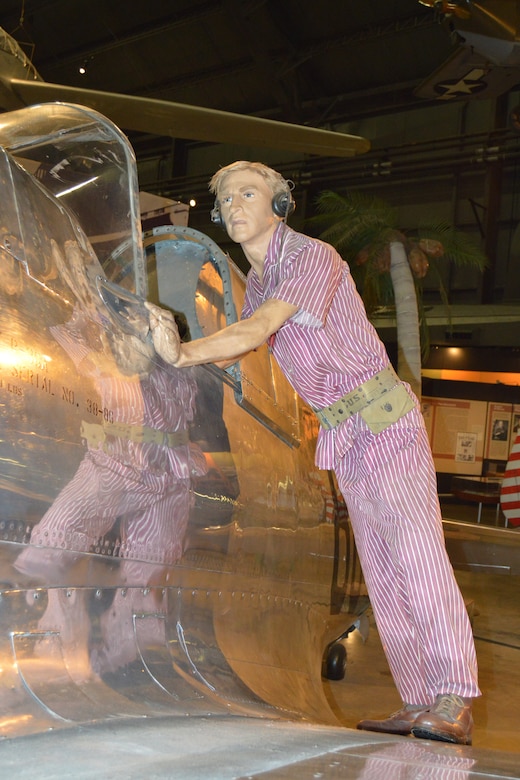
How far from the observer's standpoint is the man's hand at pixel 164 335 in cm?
174

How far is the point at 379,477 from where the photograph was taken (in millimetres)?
2197

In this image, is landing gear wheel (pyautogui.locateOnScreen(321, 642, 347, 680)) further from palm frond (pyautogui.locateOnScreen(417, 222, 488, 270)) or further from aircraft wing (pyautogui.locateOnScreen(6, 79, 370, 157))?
palm frond (pyautogui.locateOnScreen(417, 222, 488, 270))

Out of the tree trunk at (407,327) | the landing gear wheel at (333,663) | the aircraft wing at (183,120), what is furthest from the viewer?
the tree trunk at (407,327)

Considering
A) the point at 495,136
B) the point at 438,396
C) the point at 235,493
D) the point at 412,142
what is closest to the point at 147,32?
the point at 412,142

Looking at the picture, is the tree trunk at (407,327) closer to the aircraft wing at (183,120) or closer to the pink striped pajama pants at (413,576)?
the aircraft wing at (183,120)

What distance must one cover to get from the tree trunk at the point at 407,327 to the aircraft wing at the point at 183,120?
5.92 feet

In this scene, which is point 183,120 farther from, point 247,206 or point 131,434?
point 131,434

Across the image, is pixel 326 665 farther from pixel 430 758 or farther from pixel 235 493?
pixel 430 758

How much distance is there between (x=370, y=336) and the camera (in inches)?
90.1

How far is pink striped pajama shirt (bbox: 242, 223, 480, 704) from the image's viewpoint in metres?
2.10

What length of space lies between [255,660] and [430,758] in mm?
1001

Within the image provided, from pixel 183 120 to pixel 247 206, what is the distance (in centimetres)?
541

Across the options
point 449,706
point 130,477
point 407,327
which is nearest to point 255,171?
point 130,477

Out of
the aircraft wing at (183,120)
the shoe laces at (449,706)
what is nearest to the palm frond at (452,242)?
the aircraft wing at (183,120)
